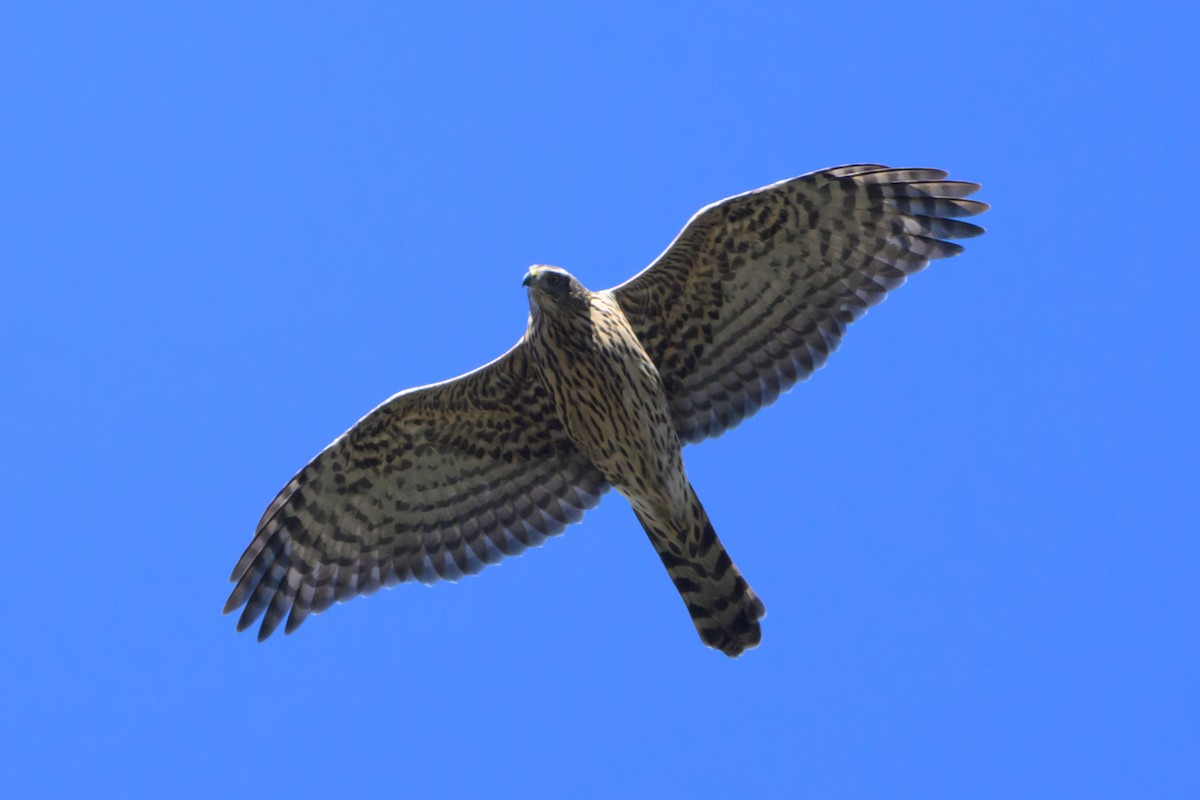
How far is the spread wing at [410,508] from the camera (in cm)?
1263

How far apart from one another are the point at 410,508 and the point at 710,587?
2.42m

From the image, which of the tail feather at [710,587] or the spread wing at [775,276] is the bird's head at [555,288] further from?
the tail feather at [710,587]

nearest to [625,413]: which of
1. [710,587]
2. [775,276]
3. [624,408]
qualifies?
[624,408]

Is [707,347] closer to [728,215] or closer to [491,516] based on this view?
[728,215]

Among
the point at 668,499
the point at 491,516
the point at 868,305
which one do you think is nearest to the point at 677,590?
the point at 668,499

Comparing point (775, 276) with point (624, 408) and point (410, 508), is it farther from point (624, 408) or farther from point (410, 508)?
point (410, 508)

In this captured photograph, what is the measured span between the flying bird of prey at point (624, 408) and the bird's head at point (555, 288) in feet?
0.03

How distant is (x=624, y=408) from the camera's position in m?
11.8

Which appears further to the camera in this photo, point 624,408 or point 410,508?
point 410,508

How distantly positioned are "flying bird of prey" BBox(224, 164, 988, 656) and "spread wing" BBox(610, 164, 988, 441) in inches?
0.5

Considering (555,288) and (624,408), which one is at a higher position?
(555,288)

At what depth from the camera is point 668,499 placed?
11812mm

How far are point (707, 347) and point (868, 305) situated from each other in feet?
3.86

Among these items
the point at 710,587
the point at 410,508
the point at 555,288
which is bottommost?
the point at 710,587
